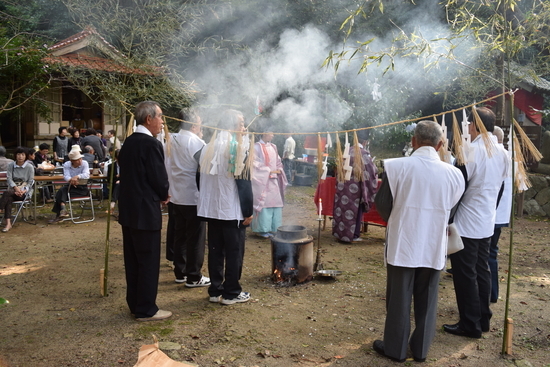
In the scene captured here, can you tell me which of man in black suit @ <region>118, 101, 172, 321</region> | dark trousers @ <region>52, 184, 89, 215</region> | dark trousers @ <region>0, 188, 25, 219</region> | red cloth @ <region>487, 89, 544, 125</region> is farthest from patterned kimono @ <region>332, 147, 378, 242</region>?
red cloth @ <region>487, 89, 544, 125</region>

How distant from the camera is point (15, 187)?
7.52 metres

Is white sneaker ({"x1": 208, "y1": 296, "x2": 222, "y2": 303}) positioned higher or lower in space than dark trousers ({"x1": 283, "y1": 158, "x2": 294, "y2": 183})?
lower

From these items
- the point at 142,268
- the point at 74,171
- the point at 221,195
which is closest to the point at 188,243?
the point at 221,195

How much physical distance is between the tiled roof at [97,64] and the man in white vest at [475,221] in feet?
30.6

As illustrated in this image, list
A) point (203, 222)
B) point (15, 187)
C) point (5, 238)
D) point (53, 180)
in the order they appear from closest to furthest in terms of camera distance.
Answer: point (203, 222) → point (5, 238) → point (15, 187) → point (53, 180)

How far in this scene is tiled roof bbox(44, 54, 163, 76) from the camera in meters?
11.3

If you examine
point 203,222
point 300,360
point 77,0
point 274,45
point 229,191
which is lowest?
point 300,360

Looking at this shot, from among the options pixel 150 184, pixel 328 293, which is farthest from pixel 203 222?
pixel 328 293

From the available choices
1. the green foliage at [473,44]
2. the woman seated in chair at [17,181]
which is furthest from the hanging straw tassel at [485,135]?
the woman seated in chair at [17,181]

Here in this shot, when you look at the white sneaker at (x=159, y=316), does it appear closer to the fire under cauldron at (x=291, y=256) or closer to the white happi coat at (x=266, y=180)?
the fire under cauldron at (x=291, y=256)

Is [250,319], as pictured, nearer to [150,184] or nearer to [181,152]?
[150,184]

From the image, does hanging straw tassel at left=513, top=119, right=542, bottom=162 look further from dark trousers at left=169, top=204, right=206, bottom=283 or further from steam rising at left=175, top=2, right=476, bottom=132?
steam rising at left=175, top=2, right=476, bottom=132

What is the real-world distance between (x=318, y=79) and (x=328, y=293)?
6.91 meters

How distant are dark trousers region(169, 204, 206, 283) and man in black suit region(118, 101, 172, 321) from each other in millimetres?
807
